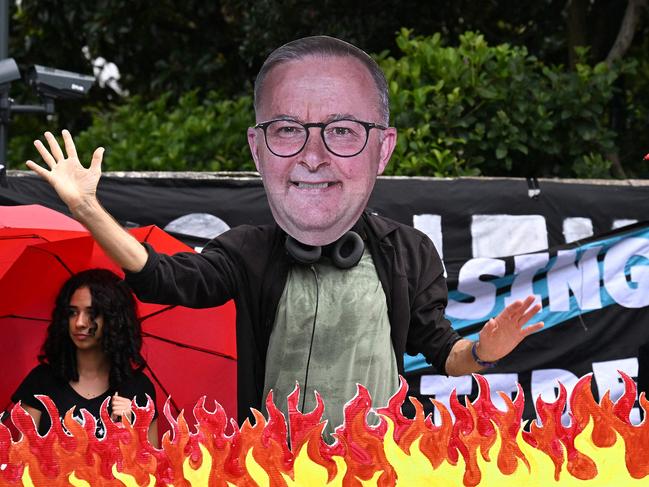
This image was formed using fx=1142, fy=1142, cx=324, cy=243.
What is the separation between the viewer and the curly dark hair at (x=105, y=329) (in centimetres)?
362

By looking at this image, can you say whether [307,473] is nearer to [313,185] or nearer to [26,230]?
[313,185]

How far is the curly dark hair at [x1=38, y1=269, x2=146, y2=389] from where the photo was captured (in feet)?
11.9

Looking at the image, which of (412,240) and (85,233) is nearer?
(412,240)

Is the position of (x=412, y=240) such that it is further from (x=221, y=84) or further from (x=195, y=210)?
(x=221, y=84)

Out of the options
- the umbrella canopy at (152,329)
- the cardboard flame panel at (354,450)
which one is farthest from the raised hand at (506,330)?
the umbrella canopy at (152,329)

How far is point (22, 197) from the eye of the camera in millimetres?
4371

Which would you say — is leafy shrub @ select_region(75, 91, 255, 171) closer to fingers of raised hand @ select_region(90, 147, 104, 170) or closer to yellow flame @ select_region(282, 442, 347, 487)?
fingers of raised hand @ select_region(90, 147, 104, 170)

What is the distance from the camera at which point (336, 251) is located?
2545mm

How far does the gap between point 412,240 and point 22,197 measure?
6.99 feet

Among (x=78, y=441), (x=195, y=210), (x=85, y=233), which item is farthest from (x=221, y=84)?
(x=78, y=441)

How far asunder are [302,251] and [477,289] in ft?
7.24

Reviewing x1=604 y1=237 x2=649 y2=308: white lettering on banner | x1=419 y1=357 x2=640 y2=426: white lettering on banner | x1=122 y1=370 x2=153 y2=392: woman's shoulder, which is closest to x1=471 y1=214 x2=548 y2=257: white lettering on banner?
x1=604 y1=237 x2=649 y2=308: white lettering on banner

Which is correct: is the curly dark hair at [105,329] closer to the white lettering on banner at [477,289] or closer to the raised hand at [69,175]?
the raised hand at [69,175]

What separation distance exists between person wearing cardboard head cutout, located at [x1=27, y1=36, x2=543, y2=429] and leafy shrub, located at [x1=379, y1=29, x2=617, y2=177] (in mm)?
3002
